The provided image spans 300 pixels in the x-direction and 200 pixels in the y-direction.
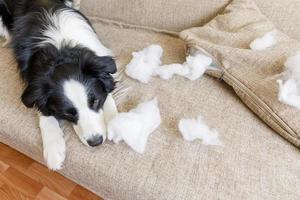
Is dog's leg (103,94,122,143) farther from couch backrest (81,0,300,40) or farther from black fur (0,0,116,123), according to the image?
couch backrest (81,0,300,40)

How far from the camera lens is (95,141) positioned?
1058 mm

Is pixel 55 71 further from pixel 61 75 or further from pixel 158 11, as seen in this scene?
pixel 158 11

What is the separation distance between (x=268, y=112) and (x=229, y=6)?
0.58 meters

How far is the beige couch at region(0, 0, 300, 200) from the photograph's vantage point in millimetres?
949

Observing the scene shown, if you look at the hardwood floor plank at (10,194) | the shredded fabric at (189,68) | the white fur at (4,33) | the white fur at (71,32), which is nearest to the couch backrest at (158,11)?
the white fur at (71,32)

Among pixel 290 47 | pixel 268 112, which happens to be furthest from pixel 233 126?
pixel 290 47

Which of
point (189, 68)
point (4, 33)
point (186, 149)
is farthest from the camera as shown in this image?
point (4, 33)

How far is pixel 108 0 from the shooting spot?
1627 millimetres

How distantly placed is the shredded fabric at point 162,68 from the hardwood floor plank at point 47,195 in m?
0.74

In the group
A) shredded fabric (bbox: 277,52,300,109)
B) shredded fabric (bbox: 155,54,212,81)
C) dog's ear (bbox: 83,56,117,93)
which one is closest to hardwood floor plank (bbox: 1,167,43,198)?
dog's ear (bbox: 83,56,117,93)

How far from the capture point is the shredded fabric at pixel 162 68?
Answer: 126cm

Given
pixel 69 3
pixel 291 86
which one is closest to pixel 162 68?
pixel 291 86

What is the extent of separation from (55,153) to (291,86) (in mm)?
880

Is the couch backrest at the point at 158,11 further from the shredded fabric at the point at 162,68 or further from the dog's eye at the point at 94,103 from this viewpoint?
the dog's eye at the point at 94,103
